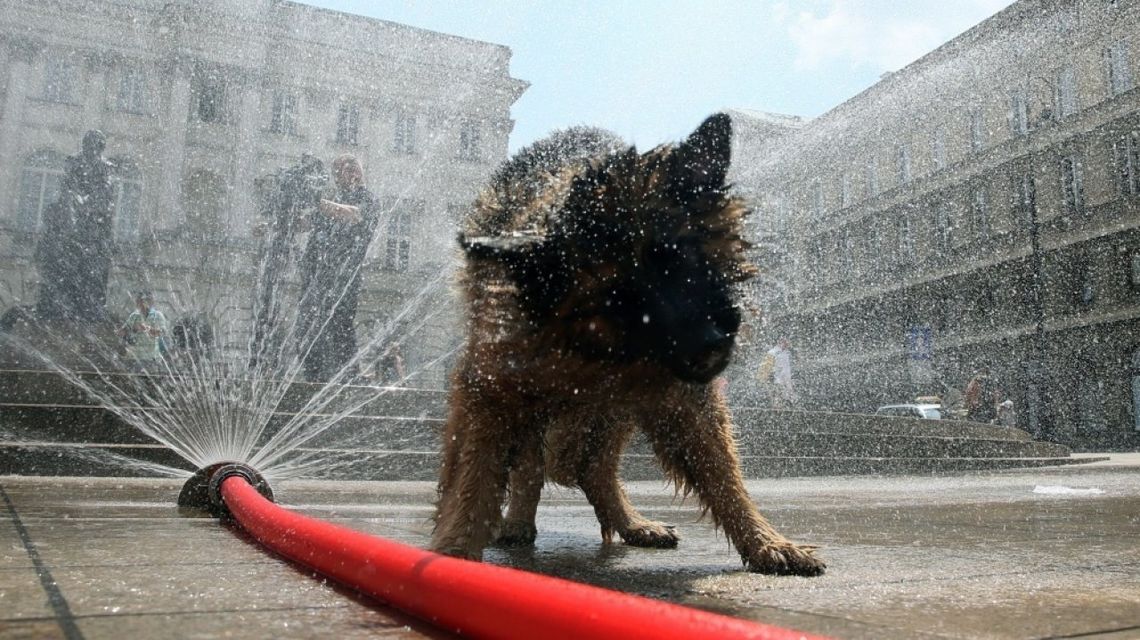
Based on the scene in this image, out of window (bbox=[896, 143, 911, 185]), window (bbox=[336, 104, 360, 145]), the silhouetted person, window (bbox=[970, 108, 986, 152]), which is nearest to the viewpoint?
the silhouetted person

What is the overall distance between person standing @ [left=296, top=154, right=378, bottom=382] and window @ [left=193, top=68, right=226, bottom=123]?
2383 cm

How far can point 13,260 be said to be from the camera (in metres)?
22.9

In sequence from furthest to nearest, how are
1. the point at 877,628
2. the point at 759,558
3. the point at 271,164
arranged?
the point at 271,164 → the point at 759,558 → the point at 877,628

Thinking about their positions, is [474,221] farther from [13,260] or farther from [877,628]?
[13,260]

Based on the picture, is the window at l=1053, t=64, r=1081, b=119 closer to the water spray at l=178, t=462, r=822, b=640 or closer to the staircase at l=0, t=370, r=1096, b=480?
the staircase at l=0, t=370, r=1096, b=480

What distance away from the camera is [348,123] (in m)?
24.8

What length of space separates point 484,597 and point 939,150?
113ft

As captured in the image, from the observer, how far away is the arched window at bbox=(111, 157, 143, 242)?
28.0m

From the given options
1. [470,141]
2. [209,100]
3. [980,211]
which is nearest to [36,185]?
[209,100]

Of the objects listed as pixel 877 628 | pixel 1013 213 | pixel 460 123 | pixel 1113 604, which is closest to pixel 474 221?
pixel 877 628

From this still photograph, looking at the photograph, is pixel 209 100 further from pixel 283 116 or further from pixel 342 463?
pixel 342 463

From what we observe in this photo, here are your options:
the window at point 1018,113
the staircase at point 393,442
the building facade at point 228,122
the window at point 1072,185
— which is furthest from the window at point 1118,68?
the staircase at point 393,442

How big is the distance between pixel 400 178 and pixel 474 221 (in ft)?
75.8

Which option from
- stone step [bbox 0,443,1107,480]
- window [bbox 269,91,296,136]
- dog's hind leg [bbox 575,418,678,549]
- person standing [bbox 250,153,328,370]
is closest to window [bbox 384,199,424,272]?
window [bbox 269,91,296,136]
